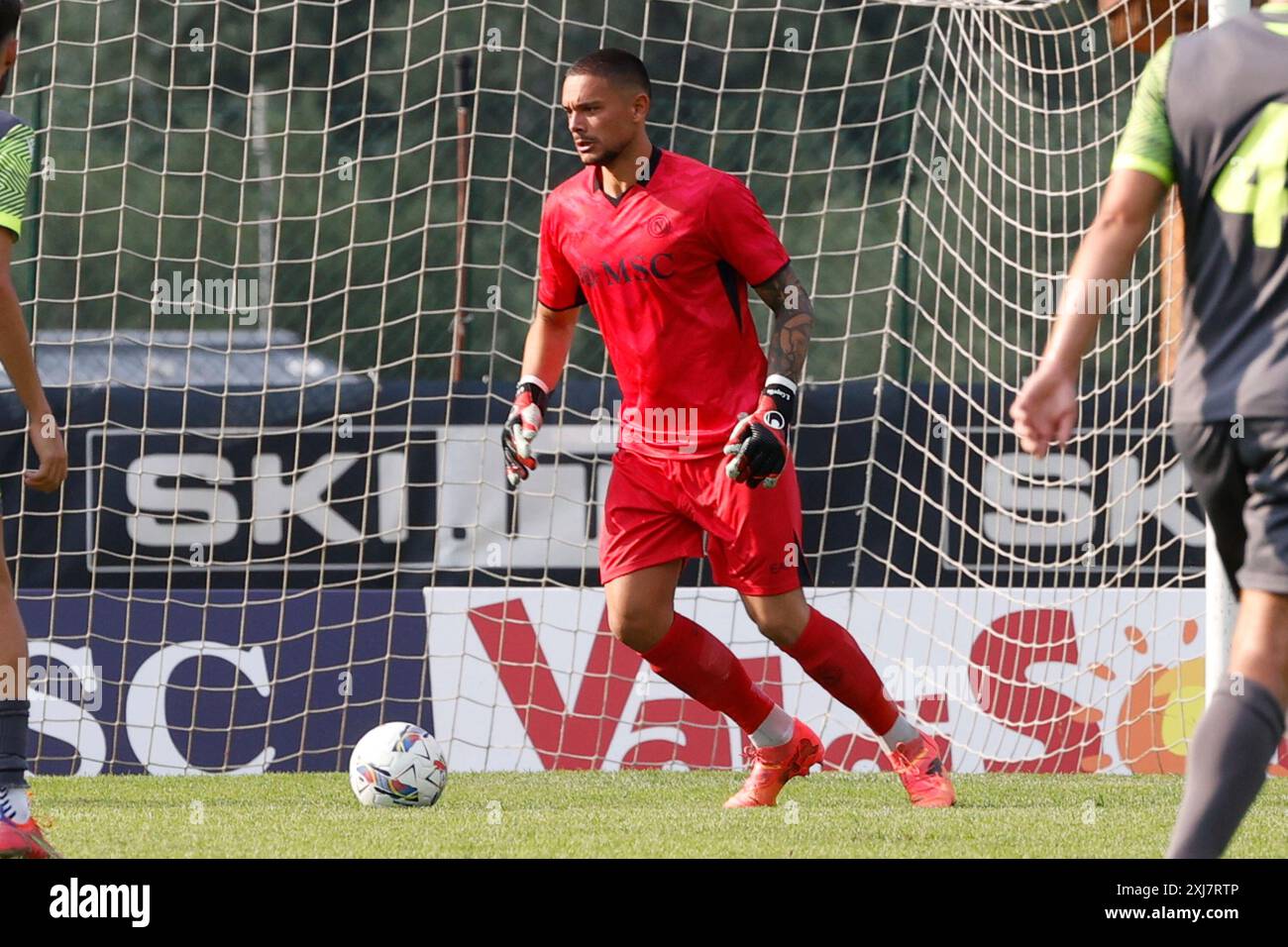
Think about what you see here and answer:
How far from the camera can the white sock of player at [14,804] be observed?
12.7ft

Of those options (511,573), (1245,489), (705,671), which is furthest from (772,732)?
(1245,489)

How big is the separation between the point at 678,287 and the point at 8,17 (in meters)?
1.94

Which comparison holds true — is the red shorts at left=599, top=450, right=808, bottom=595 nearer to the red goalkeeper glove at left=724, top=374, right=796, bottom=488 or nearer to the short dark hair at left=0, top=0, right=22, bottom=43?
the red goalkeeper glove at left=724, top=374, right=796, bottom=488

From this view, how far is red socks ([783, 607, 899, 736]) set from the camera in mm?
5223

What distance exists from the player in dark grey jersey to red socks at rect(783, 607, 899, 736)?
2275 millimetres

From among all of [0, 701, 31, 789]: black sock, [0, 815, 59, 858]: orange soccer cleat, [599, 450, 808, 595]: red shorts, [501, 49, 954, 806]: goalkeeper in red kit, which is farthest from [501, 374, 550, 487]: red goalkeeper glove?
[0, 815, 59, 858]: orange soccer cleat

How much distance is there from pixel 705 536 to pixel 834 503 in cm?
204

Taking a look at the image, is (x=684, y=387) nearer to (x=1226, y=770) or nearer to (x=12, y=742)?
(x=12, y=742)

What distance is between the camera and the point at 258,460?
23.3ft

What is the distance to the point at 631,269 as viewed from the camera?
5.14 meters

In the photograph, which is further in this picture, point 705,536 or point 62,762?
point 62,762

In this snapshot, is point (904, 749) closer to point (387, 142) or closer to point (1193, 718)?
point (1193, 718)
